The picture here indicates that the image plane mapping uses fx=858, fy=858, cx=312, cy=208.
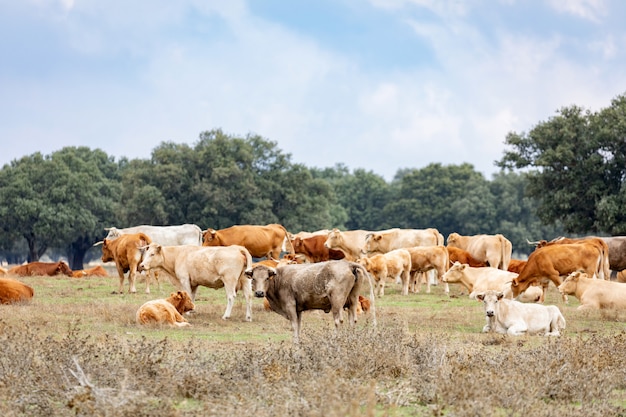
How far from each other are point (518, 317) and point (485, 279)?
5.74 meters

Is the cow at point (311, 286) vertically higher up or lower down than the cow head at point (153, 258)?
lower down

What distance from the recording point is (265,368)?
31.4 ft

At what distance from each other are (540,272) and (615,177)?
2253 cm

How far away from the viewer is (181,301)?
1698 centimetres

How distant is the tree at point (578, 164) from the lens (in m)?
40.8

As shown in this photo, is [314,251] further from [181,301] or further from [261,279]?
[261,279]

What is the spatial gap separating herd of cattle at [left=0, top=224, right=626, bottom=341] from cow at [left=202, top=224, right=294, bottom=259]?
0.04m

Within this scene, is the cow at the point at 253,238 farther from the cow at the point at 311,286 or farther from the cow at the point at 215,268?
the cow at the point at 311,286

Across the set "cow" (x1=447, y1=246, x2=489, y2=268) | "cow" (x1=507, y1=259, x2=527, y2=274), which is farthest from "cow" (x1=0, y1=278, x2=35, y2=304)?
"cow" (x1=507, y1=259, x2=527, y2=274)

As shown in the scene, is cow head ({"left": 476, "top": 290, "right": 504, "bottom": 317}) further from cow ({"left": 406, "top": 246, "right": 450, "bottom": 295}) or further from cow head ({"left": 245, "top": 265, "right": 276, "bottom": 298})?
cow ({"left": 406, "top": 246, "right": 450, "bottom": 295})

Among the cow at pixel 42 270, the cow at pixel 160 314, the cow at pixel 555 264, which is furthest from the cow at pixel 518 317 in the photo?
the cow at pixel 42 270

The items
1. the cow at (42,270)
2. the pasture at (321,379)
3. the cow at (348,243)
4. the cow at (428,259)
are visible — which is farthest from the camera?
the cow at (42,270)

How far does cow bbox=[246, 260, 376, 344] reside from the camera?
13539mm

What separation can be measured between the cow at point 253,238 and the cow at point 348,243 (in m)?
1.72
